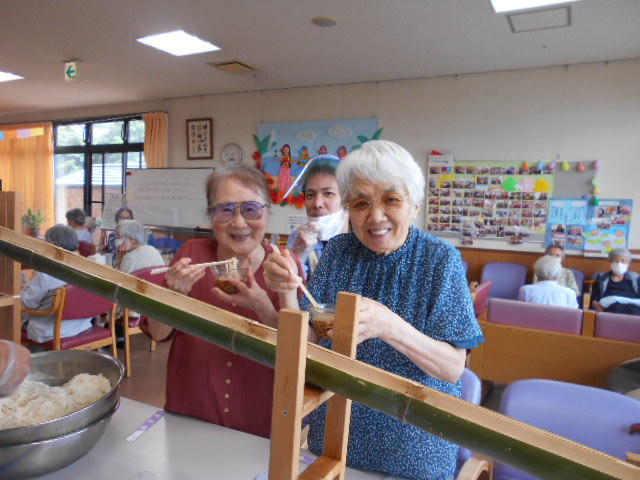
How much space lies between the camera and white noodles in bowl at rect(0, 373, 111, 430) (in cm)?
98

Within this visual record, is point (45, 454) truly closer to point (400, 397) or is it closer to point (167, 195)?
point (400, 397)

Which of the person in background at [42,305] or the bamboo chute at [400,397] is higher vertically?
the bamboo chute at [400,397]

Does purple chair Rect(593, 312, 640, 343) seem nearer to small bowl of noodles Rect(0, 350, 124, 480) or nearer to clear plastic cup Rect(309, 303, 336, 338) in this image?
clear plastic cup Rect(309, 303, 336, 338)

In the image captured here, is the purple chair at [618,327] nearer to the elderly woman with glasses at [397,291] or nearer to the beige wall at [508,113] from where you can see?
the elderly woman with glasses at [397,291]

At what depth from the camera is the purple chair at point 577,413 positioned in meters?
1.43

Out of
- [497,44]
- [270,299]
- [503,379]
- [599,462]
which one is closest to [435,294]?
[270,299]

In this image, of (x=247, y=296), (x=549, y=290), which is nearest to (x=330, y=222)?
(x=247, y=296)

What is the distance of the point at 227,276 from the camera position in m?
1.48

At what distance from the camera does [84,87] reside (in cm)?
770

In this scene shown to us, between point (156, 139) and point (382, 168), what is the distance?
8220 millimetres

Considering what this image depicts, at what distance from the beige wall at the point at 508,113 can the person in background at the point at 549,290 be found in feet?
6.18

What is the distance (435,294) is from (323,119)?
6265 mm

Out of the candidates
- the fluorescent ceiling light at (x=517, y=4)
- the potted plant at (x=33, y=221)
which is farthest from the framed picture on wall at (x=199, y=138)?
the fluorescent ceiling light at (x=517, y=4)

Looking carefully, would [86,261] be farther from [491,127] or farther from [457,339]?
[491,127]
